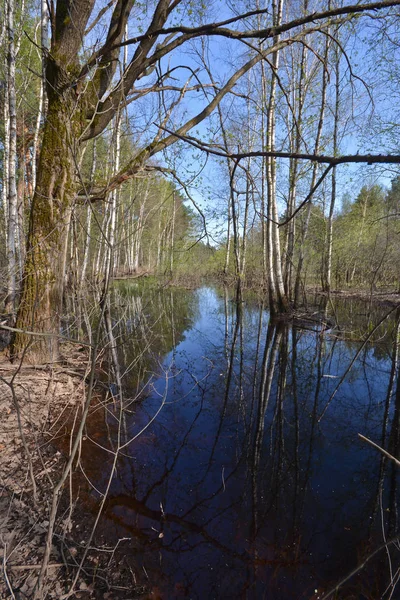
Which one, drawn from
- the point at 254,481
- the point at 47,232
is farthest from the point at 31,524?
the point at 47,232

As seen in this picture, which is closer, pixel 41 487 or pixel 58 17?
pixel 41 487

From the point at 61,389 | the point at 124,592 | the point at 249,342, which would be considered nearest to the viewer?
the point at 124,592

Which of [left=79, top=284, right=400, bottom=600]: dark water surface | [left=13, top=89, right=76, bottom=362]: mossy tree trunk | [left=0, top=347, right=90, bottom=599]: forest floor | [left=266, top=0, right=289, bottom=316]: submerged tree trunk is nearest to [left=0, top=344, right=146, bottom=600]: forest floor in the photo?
[left=0, top=347, right=90, bottom=599]: forest floor

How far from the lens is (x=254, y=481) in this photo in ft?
8.94

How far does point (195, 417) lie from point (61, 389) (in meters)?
1.89

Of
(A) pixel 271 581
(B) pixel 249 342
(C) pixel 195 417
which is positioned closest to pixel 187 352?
(B) pixel 249 342

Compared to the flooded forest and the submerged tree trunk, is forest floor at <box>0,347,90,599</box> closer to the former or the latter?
the flooded forest

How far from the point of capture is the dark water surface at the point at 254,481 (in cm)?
192

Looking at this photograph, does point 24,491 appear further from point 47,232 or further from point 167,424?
point 47,232

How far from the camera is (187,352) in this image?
6.73 m

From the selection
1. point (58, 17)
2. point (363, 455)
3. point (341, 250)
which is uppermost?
point (58, 17)

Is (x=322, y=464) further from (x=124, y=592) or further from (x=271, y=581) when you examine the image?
(x=124, y=592)

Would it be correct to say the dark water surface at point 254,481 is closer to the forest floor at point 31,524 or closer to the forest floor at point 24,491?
the forest floor at point 31,524

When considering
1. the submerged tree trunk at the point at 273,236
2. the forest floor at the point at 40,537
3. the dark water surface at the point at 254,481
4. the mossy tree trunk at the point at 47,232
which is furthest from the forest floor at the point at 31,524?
the submerged tree trunk at the point at 273,236
